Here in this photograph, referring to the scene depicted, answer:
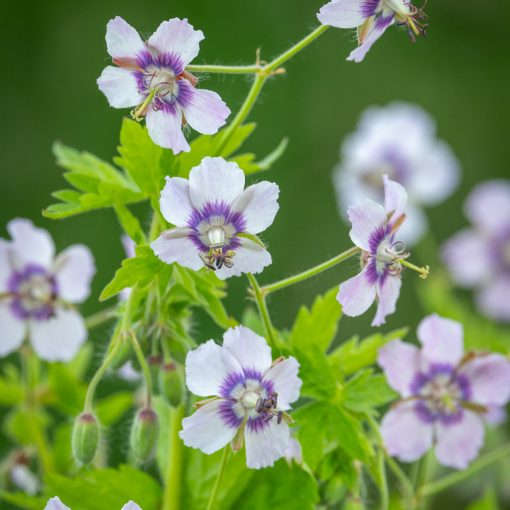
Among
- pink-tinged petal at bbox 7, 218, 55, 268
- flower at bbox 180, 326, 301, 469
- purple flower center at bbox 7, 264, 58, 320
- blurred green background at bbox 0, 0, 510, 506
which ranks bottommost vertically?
flower at bbox 180, 326, 301, 469

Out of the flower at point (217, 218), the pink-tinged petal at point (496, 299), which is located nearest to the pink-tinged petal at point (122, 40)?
the flower at point (217, 218)

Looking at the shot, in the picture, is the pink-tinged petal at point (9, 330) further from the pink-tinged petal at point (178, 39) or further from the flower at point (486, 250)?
the flower at point (486, 250)

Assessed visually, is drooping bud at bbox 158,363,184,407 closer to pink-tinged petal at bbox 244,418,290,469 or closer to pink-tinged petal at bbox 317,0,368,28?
pink-tinged petal at bbox 244,418,290,469

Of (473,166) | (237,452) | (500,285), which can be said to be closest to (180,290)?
(237,452)

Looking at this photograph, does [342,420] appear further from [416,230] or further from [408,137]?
[408,137]

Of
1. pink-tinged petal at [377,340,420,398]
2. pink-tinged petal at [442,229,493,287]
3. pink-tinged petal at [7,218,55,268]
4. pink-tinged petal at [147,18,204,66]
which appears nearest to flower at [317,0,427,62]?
pink-tinged petal at [147,18,204,66]

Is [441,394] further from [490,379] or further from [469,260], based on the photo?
[469,260]
